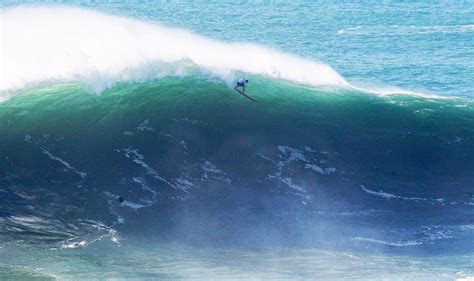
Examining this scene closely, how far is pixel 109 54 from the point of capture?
2591 centimetres

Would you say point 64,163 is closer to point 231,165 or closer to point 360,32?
point 231,165

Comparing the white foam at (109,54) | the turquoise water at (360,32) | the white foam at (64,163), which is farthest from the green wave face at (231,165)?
the turquoise water at (360,32)

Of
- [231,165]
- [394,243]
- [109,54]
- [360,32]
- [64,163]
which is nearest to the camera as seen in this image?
[394,243]

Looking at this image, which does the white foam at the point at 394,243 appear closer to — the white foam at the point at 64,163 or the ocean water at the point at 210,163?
the ocean water at the point at 210,163

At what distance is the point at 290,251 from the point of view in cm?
1916

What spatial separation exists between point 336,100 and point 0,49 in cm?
1150

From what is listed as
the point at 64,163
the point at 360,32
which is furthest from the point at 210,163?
the point at 360,32

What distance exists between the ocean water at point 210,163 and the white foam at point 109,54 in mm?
62

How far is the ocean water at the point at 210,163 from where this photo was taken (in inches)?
738

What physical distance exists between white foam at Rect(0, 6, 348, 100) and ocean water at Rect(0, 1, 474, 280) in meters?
0.06

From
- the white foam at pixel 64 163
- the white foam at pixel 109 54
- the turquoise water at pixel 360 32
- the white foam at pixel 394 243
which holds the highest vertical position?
the turquoise water at pixel 360 32

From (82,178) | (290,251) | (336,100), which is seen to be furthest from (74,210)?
(336,100)

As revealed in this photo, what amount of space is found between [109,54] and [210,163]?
6197mm

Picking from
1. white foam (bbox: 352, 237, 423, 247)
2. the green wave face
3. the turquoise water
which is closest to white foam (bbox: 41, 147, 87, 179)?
the green wave face
